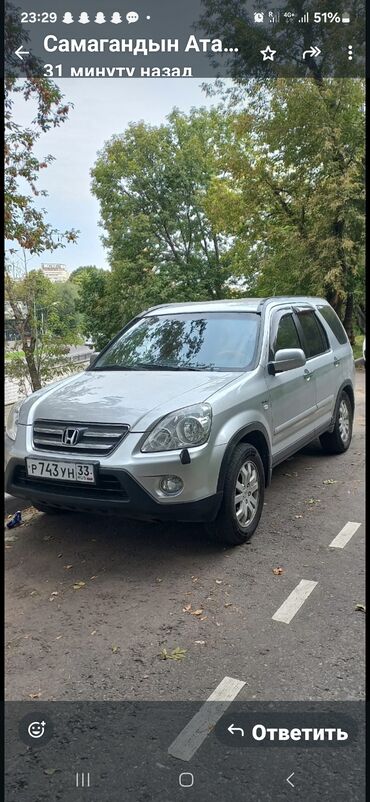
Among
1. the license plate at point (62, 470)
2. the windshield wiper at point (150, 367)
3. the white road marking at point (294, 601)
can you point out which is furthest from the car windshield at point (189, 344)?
the white road marking at point (294, 601)

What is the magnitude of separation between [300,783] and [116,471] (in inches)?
69.4

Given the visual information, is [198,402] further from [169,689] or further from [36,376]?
[36,376]

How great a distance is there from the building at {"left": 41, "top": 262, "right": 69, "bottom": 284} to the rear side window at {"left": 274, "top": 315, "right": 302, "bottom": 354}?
9.51 ft

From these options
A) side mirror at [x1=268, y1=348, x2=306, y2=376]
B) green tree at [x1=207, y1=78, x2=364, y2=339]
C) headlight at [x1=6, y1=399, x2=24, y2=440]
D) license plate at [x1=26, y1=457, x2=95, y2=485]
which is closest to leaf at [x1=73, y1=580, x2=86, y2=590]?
license plate at [x1=26, y1=457, x2=95, y2=485]

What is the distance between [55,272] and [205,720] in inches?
209

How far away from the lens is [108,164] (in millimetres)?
25469

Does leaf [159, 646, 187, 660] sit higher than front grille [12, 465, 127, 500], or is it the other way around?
front grille [12, 465, 127, 500]

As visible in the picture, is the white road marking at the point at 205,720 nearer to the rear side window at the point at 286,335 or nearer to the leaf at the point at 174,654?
the leaf at the point at 174,654

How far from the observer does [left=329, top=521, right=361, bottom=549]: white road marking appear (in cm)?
366

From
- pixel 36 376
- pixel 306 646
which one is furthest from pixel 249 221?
pixel 306 646

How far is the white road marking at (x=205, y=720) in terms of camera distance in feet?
6.24

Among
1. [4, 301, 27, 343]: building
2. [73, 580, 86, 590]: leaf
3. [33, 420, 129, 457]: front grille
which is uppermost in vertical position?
[4, 301, 27, 343]: building

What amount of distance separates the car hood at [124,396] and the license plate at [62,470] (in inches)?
11.4

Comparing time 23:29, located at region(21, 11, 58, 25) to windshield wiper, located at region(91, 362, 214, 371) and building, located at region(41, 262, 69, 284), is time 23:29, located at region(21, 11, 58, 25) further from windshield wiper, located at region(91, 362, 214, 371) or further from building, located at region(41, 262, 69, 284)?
building, located at region(41, 262, 69, 284)
